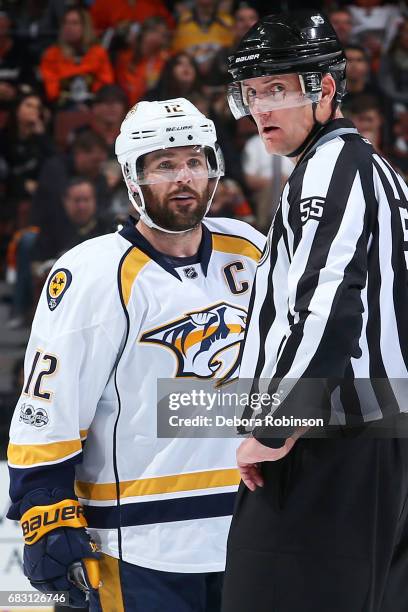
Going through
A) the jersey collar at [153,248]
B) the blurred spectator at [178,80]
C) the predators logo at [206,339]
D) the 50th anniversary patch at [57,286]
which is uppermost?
the blurred spectator at [178,80]

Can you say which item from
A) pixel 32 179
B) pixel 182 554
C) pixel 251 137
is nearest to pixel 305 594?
pixel 182 554

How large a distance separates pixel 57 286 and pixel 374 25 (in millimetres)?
4280

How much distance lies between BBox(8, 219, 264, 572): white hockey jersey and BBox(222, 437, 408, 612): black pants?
1.08ft

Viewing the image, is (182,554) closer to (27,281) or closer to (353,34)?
(27,281)

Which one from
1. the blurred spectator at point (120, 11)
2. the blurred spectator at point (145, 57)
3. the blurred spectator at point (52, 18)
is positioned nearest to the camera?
the blurred spectator at point (145, 57)

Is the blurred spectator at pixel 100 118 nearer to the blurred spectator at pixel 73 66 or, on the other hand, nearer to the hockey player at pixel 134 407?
the blurred spectator at pixel 73 66

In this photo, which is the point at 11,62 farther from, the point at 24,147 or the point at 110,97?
the point at 110,97

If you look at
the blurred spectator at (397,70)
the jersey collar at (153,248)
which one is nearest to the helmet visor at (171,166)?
the jersey collar at (153,248)

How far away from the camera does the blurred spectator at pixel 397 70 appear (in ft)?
17.6

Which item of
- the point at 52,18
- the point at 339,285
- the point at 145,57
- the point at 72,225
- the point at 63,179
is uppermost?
the point at 52,18

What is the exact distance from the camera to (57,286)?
2125 mm

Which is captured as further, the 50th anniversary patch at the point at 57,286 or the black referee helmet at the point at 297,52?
the 50th anniversary patch at the point at 57,286

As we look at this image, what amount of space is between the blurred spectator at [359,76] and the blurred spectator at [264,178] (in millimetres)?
784

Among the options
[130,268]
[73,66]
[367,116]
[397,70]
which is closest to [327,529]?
[130,268]
